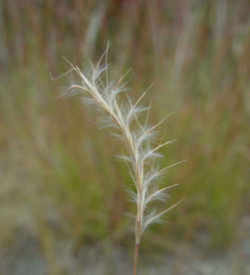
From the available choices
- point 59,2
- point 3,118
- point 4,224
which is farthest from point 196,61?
point 4,224

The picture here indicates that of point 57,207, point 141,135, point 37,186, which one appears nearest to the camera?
point 141,135

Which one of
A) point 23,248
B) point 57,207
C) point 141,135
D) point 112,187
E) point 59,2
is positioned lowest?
point 23,248

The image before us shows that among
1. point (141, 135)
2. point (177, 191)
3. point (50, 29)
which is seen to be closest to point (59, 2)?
point (50, 29)

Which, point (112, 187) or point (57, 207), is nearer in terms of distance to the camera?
point (112, 187)

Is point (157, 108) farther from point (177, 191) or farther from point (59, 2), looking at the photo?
point (59, 2)

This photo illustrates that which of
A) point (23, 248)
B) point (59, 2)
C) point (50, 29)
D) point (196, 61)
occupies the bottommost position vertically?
point (23, 248)

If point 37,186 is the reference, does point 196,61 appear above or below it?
above

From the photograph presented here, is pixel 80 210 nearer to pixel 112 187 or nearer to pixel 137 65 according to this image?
pixel 112 187

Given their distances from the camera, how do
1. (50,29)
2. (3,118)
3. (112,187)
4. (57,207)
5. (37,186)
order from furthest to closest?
(3,118), (50,29), (37,186), (57,207), (112,187)

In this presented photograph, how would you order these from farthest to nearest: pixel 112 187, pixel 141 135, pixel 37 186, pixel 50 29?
pixel 50 29 → pixel 37 186 → pixel 112 187 → pixel 141 135
